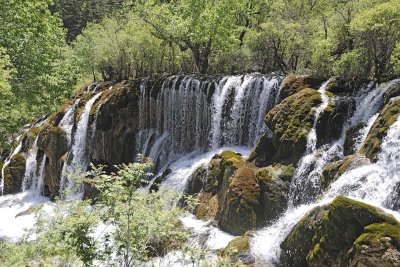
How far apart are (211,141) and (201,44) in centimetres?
809

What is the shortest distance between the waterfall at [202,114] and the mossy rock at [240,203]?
12.9 ft

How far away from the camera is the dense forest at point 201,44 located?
1405cm

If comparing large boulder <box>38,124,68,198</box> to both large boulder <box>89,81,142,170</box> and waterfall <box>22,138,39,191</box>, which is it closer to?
waterfall <box>22,138,39,191</box>

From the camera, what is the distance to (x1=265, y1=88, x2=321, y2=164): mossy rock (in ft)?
46.6

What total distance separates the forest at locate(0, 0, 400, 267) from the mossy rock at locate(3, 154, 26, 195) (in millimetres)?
72

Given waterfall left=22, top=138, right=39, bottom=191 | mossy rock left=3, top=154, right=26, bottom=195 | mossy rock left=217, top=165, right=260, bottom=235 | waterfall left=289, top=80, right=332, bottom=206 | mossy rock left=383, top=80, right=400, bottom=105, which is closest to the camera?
waterfall left=289, top=80, right=332, bottom=206

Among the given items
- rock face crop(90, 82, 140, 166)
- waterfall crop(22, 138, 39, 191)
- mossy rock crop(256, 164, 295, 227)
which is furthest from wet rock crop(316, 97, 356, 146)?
waterfall crop(22, 138, 39, 191)

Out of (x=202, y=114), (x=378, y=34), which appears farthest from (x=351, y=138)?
(x=202, y=114)

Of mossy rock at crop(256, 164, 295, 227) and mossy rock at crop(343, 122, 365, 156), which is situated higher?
mossy rock at crop(343, 122, 365, 156)

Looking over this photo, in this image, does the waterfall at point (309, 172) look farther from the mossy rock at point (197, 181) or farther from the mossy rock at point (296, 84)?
the mossy rock at point (197, 181)

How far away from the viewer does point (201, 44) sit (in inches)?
985

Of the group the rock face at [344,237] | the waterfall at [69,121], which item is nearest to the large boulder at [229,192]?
the rock face at [344,237]

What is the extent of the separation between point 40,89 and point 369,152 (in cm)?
1145

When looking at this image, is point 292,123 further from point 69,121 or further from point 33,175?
point 33,175
